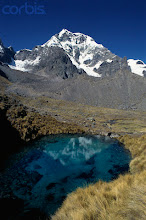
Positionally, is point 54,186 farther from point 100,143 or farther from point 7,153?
point 100,143

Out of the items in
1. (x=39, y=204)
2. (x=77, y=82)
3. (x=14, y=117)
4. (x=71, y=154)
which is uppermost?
(x=77, y=82)

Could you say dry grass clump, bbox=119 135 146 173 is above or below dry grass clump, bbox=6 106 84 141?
below

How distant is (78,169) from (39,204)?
6.57m

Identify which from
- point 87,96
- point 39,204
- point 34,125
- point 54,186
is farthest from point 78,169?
point 87,96

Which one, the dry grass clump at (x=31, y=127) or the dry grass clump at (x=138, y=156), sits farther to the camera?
the dry grass clump at (x=31, y=127)

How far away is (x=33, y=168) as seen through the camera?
14.5m

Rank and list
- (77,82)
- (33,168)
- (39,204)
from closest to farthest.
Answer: (39,204), (33,168), (77,82)

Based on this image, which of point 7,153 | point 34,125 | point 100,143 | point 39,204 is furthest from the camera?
point 34,125

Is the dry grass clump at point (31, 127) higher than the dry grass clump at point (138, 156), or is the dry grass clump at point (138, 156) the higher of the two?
the dry grass clump at point (31, 127)

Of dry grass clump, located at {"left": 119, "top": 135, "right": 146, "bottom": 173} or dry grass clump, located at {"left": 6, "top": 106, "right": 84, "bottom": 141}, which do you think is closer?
dry grass clump, located at {"left": 119, "top": 135, "right": 146, "bottom": 173}

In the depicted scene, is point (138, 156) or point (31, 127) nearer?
point (138, 156)

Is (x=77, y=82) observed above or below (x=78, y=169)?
above

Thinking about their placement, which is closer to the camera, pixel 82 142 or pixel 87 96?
pixel 82 142

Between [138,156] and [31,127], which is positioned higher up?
[31,127]
